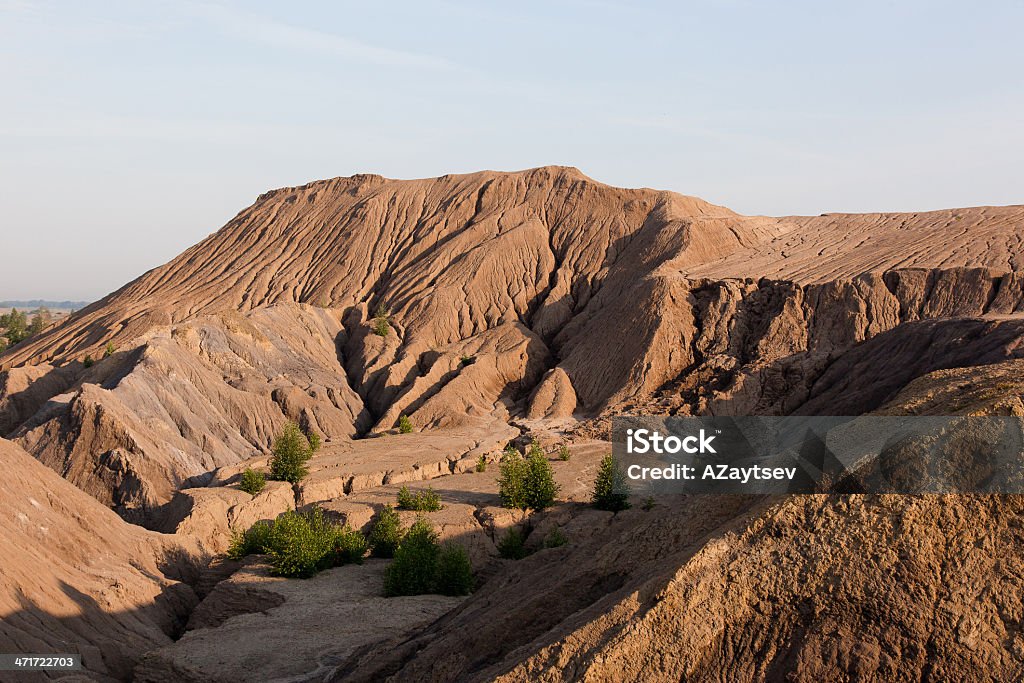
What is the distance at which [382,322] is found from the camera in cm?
5038

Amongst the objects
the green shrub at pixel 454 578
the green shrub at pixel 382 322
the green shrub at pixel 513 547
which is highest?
the green shrub at pixel 382 322

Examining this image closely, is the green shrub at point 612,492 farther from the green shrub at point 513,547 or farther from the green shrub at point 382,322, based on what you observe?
the green shrub at point 382,322

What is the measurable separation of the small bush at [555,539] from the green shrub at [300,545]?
3.92m

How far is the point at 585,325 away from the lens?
155 feet

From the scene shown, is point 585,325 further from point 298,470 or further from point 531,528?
point 531,528

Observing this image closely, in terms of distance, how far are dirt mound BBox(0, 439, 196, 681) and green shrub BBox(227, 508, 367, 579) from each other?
1.62 meters

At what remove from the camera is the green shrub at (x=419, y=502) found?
22.4 m

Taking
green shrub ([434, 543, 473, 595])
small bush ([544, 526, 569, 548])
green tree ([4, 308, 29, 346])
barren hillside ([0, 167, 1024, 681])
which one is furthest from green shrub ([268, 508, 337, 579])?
green tree ([4, 308, 29, 346])

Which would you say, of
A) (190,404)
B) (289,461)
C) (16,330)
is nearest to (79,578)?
(289,461)

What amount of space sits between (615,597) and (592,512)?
13225mm

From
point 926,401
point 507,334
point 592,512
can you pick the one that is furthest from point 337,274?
point 926,401

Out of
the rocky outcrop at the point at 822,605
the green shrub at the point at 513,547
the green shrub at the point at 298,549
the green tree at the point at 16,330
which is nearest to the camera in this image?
the rocky outcrop at the point at 822,605

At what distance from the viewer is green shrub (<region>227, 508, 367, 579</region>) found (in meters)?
18.0

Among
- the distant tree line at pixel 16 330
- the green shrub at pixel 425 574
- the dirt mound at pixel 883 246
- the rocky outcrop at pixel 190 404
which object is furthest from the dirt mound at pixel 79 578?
the distant tree line at pixel 16 330
